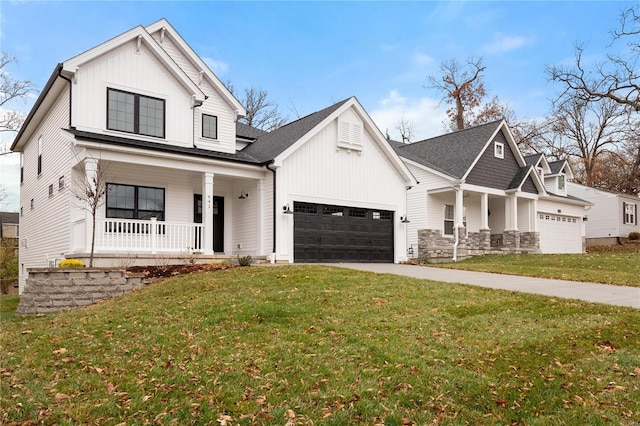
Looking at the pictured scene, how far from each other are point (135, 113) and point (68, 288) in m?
6.47

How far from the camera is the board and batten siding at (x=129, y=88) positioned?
1416 centimetres

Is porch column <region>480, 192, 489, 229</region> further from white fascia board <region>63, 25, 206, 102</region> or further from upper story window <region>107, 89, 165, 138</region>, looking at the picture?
upper story window <region>107, 89, 165, 138</region>

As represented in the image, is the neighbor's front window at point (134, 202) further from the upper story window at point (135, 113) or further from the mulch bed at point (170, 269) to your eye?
the mulch bed at point (170, 269)

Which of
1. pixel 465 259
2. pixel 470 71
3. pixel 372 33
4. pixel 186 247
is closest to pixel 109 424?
pixel 186 247

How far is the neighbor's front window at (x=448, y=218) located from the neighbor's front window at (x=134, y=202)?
1441cm

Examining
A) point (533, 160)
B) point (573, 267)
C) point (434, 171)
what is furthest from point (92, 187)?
point (533, 160)

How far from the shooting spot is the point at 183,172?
15875mm

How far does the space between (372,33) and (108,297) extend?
502 inches

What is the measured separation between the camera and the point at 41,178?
17.8 meters

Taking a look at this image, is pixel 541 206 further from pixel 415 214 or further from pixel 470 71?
pixel 470 71

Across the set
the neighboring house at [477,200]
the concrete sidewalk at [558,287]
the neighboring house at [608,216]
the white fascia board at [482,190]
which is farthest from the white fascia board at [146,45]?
the neighboring house at [608,216]

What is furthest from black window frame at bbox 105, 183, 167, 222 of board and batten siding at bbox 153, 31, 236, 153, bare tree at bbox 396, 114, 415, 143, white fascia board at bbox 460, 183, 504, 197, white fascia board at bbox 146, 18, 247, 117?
bare tree at bbox 396, 114, 415, 143

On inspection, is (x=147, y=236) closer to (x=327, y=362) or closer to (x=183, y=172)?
(x=183, y=172)

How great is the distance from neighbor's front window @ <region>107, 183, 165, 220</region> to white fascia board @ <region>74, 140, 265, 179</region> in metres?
1.54
